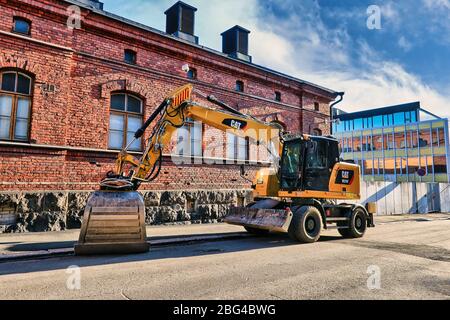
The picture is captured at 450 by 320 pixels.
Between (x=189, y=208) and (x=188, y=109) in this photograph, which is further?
(x=189, y=208)

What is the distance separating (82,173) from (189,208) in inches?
167

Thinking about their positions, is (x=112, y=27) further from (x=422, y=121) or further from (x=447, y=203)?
(x=422, y=121)

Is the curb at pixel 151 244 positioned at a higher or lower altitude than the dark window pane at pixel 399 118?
lower

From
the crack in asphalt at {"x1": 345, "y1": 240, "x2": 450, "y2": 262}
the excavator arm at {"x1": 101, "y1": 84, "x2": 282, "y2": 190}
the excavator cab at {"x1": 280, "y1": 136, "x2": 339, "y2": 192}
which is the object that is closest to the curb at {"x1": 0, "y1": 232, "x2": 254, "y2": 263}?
the excavator arm at {"x1": 101, "y1": 84, "x2": 282, "y2": 190}

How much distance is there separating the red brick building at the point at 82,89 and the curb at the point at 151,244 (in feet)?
10.8

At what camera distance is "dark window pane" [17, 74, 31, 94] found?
945cm

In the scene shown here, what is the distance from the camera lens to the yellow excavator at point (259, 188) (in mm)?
6496

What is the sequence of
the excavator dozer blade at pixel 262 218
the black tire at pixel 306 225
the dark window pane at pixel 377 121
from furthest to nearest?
the dark window pane at pixel 377 121, the black tire at pixel 306 225, the excavator dozer blade at pixel 262 218

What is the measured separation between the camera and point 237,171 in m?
14.2

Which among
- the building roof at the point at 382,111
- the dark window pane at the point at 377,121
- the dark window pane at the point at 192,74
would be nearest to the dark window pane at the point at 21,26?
the dark window pane at the point at 192,74

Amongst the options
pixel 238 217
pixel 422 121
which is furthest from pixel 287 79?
pixel 422 121

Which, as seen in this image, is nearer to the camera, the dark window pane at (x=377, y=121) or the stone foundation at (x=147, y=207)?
the stone foundation at (x=147, y=207)

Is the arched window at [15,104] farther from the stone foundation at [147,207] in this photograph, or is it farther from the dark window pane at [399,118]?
the dark window pane at [399,118]

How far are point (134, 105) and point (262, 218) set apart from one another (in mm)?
6727
